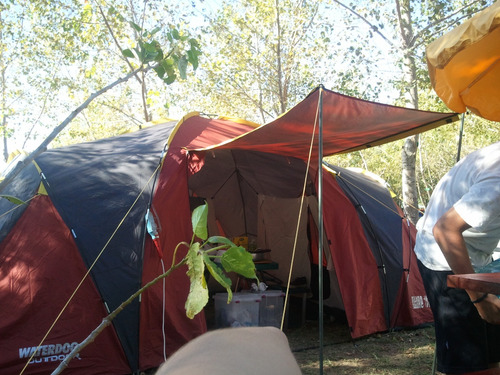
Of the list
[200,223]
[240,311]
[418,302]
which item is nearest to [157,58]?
[200,223]

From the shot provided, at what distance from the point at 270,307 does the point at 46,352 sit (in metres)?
2.34

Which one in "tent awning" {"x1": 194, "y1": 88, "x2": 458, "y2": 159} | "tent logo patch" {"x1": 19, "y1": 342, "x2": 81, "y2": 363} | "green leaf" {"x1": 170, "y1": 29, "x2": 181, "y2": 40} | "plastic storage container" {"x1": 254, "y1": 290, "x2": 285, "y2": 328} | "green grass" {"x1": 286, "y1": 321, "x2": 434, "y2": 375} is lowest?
"green grass" {"x1": 286, "y1": 321, "x2": 434, "y2": 375}

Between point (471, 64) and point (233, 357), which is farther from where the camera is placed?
point (471, 64)

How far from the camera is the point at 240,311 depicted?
16.6ft

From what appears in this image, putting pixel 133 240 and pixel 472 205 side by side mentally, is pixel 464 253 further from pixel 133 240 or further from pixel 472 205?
pixel 133 240

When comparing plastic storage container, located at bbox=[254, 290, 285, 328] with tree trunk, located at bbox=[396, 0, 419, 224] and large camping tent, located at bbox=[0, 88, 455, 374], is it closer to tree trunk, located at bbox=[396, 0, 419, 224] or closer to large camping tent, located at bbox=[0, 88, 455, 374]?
large camping tent, located at bbox=[0, 88, 455, 374]

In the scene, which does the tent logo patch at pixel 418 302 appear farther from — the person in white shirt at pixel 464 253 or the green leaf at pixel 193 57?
the green leaf at pixel 193 57

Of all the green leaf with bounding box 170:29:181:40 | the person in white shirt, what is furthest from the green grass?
the green leaf with bounding box 170:29:181:40

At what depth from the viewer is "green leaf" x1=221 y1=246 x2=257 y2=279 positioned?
47.4 inches

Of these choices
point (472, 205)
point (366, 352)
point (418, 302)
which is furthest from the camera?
point (418, 302)

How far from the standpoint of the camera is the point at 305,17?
39.7 feet

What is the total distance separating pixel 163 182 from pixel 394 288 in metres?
2.47

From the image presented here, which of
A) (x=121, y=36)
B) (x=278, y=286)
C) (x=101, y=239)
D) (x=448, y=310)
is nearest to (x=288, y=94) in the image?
(x=121, y=36)

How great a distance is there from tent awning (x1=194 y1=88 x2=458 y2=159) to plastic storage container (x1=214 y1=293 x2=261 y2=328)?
1.49 m
